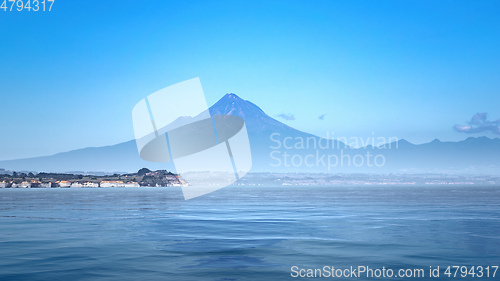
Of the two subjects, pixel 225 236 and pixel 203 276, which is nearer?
pixel 203 276

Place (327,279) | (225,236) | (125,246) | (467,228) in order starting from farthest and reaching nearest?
(467,228) < (225,236) < (125,246) < (327,279)

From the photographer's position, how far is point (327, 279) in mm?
18656

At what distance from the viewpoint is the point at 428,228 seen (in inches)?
1416

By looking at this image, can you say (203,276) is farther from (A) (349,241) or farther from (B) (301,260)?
(A) (349,241)

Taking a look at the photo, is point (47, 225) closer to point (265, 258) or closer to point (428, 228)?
point (265, 258)

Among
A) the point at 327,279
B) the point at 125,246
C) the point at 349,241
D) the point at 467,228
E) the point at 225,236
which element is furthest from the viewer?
the point at 467,228

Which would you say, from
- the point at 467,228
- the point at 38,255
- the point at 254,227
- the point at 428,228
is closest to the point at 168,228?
the point at 254,227

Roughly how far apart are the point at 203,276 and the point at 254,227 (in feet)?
59.7

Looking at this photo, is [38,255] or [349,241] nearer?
[38,255]

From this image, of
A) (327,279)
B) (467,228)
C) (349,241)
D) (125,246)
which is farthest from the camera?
(467,228)

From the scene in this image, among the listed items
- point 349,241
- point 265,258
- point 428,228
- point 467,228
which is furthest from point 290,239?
point 467,228

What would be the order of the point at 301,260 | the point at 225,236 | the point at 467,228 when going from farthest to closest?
the point at 467,228
the point at 225,236
the point at 301,260

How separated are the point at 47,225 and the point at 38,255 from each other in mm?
15980

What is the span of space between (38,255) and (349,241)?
55.9 feet
